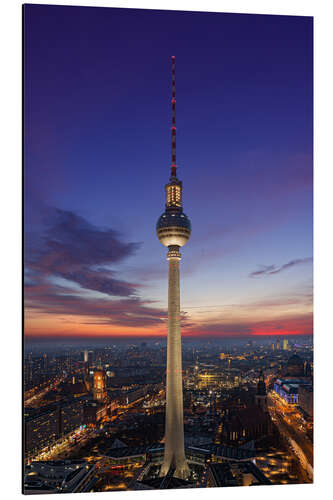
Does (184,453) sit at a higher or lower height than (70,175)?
lower

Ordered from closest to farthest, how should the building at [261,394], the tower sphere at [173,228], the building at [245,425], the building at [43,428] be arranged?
the building at [43,428]
the tower sphere at [173,228]
the building at [245,425]
the building at [261,394]

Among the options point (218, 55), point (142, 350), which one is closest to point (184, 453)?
point (142, 350)

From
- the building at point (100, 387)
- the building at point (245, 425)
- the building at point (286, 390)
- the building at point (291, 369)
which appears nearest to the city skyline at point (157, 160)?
the building at point (291, 369)

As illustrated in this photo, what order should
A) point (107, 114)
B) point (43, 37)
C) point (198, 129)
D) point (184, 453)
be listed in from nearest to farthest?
point (43, 37) → point (107, 114) → point (198, 129) → point (184, 453)

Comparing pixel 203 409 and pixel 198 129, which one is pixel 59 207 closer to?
pixel 198 129

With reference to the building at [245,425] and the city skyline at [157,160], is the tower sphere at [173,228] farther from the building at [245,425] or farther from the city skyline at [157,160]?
the building at [245,425]

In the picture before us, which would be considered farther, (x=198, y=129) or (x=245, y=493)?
(x=198, y=129)

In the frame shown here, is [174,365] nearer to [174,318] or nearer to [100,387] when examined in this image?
[174,318]
